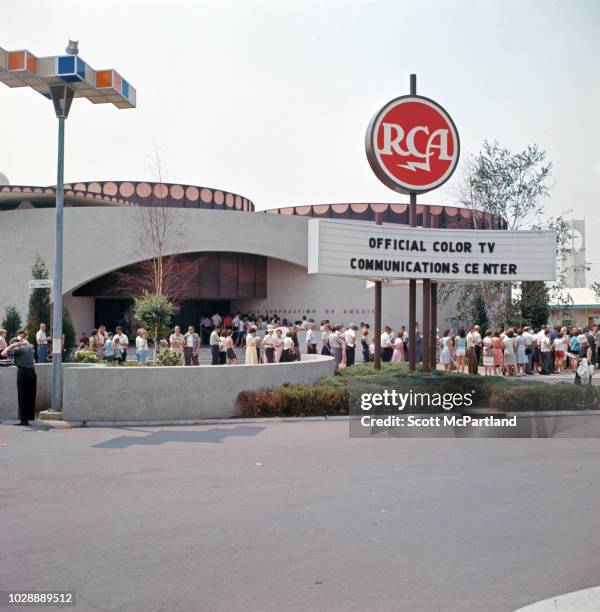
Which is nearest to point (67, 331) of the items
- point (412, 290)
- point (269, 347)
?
point (269, 347)

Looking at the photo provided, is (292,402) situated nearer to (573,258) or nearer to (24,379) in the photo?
(24,379)

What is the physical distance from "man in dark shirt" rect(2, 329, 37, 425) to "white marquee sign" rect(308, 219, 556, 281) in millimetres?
5849

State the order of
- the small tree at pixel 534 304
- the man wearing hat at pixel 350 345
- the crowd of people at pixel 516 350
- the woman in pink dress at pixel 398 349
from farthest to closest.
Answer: the small tree at pixel 534 304
the woman in pink dress at pixel 398 349
the man wearing hat at pixel 350 345
the crowd of people at pixel 516 350

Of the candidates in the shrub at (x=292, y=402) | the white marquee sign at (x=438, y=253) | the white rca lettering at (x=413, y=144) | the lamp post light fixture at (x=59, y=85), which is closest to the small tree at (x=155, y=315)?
the lamp post light fixture at (x=59, y=85)

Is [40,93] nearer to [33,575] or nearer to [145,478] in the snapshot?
[145,478]

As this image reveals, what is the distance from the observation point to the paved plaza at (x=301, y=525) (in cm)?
466

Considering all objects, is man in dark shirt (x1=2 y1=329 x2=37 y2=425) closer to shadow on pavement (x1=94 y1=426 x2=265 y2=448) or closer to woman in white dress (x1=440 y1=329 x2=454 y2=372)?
shadow on pavement (x1=94 y1=426 x2=265 y2=448)

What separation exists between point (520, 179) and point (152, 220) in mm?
16406

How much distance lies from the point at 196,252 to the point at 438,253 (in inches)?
836

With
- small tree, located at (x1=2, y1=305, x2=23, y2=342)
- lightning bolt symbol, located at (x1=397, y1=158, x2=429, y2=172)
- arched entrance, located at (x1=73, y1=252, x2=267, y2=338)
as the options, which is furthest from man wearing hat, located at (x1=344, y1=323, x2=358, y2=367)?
small tree, located at (x1=2, y1=305, x2=23, y2=342)

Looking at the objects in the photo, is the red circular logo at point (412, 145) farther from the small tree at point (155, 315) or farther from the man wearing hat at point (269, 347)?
the man wearing hat at point (269, 347)

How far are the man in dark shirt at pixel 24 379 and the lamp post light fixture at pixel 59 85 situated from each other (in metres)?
0.50

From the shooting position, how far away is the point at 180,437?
36.4ft

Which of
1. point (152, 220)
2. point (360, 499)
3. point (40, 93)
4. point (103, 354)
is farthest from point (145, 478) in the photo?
Result: point (152, 220)
